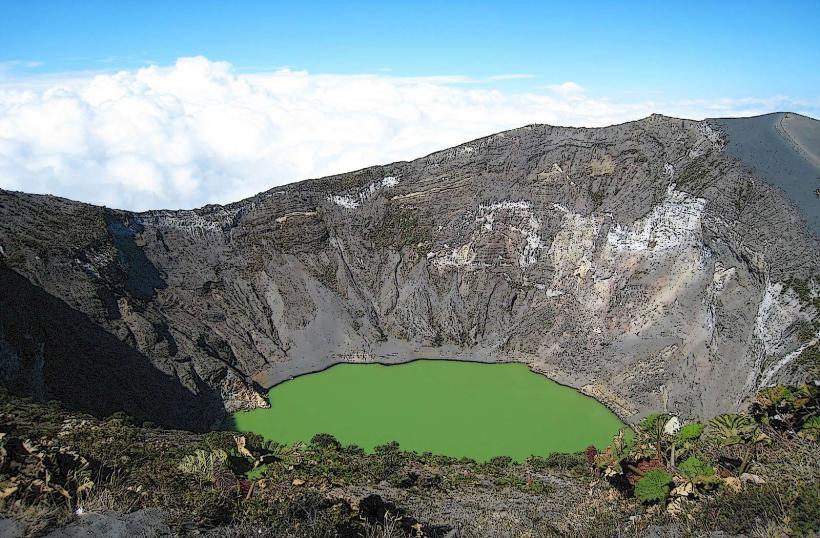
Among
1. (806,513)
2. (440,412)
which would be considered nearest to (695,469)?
(806,513)

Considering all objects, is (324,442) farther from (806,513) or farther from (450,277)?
(450,277)

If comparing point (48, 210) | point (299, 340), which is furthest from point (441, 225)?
point (48, 210)

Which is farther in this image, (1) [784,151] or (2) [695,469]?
(1) [784,151]

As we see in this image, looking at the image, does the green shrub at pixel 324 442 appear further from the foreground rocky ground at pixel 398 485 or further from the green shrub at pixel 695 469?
the green shrub at pixel 695 469

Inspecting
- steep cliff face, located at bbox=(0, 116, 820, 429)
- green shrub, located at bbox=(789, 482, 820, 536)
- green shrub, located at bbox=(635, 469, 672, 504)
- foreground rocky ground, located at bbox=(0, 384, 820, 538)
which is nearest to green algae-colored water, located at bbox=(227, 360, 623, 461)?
steep cliff face, located at bbox=(0, 116, 820, 429)

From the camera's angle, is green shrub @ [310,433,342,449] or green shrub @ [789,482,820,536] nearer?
green shrub @ [789,482,820,536]

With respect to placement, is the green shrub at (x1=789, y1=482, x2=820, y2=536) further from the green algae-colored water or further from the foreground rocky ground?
the green algae-colored water

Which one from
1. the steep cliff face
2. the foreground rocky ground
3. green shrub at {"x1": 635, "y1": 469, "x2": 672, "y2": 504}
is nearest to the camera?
the foreground rocky ground
